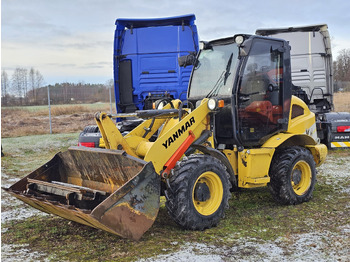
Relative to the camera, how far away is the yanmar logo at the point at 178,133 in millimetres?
4895

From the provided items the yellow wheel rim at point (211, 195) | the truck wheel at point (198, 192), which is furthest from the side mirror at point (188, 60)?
the yellow wheel rim at point (211, 195)

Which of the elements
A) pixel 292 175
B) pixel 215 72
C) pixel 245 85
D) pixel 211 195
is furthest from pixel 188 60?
pixel 292 175

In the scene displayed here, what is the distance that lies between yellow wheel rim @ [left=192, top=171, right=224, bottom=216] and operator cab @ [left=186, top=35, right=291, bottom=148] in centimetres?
87

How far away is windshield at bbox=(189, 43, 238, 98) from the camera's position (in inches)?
224

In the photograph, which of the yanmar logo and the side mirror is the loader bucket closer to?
the yanmar logo

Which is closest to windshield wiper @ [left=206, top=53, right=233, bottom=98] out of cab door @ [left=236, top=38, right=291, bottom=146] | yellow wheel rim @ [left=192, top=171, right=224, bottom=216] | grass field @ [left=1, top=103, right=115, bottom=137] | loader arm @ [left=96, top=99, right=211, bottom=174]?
cab door @ [left=236, top=38, right=291, bottom=146]

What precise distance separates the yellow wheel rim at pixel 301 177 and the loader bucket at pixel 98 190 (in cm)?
259

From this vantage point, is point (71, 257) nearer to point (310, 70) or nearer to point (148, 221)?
point (148, 221)

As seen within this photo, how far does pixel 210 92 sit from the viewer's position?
19.3ft

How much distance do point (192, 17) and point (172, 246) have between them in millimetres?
6721

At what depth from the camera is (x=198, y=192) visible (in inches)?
193

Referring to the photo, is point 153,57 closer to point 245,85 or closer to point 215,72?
point 215,72

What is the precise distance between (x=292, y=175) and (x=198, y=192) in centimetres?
192

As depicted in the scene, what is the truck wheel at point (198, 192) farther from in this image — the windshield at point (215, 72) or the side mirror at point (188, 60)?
the side mirror at point (188, 60)
